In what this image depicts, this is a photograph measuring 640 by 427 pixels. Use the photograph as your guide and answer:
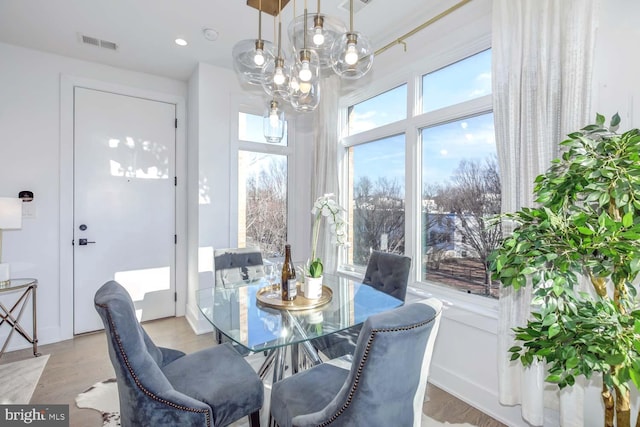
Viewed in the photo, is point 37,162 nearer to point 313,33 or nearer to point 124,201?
point 124,201

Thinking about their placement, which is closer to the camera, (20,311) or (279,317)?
(279,317)

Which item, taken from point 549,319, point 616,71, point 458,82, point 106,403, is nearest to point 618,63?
point 616,71

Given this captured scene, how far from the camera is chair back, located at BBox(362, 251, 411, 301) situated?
228 cm

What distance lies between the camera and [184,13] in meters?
2.55

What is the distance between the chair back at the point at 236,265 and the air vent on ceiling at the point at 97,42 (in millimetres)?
2284

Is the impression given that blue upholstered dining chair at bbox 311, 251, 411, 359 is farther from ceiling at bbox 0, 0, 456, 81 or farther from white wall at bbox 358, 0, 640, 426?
ceiling at bbox 0, 0, 456, 81

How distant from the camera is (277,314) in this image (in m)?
1.76

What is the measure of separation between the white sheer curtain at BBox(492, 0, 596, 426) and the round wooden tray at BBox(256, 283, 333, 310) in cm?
112

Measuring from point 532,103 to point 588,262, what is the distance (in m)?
1.18

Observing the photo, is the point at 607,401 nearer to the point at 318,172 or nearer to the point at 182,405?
the point at 182,405

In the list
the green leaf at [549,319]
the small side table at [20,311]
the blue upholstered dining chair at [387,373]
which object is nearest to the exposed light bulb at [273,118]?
the blue upholstered dining chair at [387,373]

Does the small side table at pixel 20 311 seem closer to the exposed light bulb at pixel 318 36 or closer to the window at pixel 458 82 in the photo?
the exposed light bulb at pixel 318 36

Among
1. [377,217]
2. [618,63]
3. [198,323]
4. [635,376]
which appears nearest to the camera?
[635,376]

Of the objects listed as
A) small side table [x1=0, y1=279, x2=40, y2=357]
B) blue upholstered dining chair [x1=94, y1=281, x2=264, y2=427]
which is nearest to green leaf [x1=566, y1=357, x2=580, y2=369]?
blue upholstered dining chair [x1=94, y1=281, x2=264, y2=427]
